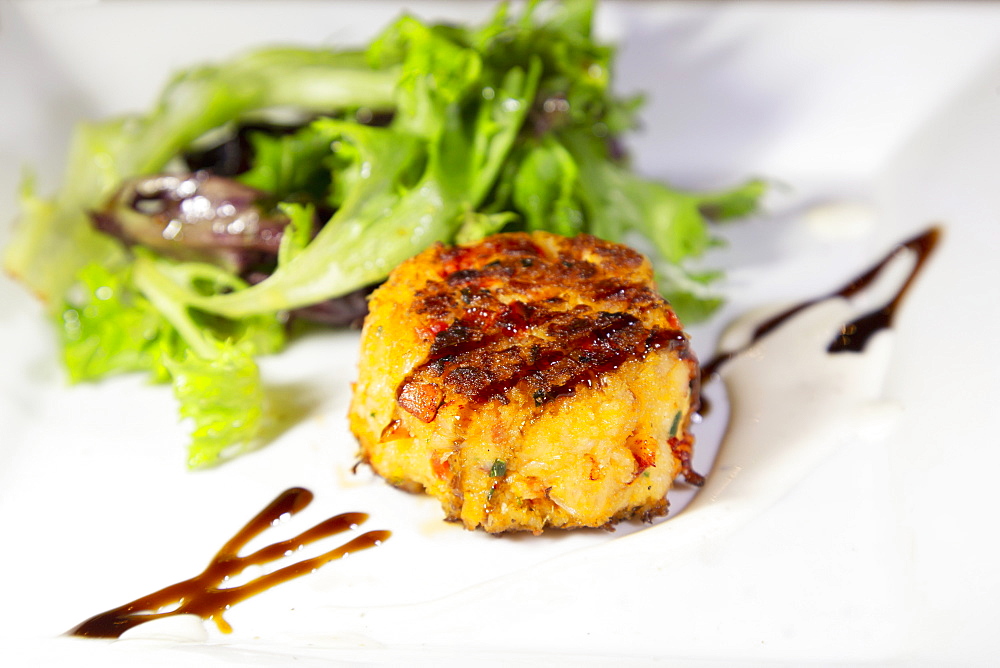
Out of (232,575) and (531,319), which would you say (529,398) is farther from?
(232,575)

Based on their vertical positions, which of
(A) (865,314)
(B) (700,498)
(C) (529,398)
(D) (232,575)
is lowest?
(D) (232,575)

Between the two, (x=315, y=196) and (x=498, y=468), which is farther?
(x=315, y=196)

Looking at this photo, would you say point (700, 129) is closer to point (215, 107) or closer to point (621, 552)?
point (215, 107)

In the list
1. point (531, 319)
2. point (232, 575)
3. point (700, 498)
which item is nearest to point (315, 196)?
point (531, 319)

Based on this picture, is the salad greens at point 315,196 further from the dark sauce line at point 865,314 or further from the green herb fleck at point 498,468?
the green herb fleck at point 498,468

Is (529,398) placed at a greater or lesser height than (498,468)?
greater

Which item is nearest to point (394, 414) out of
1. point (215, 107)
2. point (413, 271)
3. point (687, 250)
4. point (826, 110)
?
point (413, 271)
